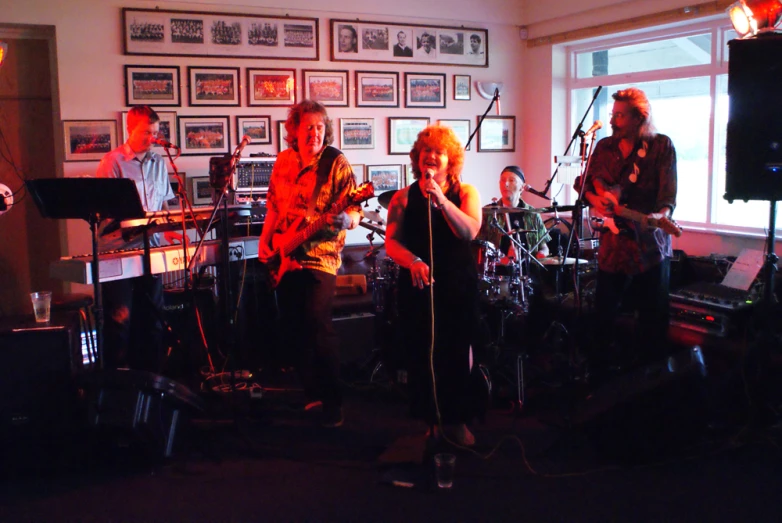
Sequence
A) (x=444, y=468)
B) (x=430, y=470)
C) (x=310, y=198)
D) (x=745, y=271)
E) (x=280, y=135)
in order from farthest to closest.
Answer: (x=280, y=135) → (x=745, y=271) → (x=310, y=198) → (x=430, y=470) → (x=444, y=468)

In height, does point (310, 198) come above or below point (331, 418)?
above

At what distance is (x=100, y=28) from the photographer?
6.06m

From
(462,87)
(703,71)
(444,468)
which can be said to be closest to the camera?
(444,468)

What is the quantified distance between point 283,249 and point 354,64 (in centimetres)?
356

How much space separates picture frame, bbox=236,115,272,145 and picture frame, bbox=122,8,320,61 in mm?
540

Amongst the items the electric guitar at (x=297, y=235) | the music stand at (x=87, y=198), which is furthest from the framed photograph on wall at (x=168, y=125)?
the electric guitar at (x=297, y=235)

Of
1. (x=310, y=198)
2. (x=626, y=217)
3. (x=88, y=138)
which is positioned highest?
(x=88, y=138)

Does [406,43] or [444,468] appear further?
[406,43]

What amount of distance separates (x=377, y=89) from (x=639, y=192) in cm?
357

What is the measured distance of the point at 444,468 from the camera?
3.34m

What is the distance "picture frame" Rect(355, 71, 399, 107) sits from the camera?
7.12 m

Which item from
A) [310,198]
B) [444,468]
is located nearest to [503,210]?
[310,198]

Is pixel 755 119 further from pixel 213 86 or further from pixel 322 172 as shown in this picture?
pixel 213 86

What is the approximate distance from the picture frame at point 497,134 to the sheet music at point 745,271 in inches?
140
